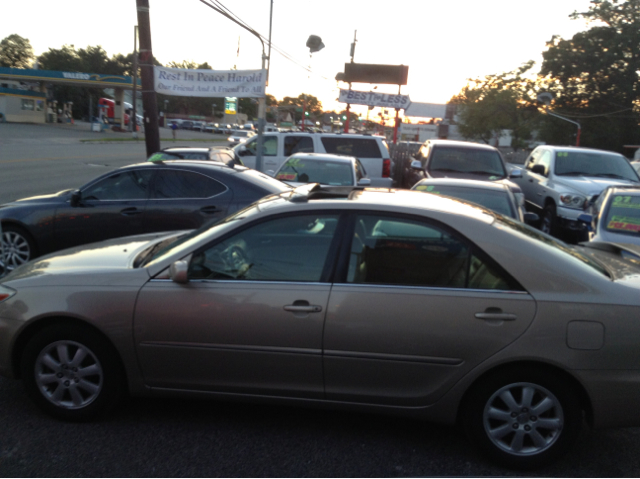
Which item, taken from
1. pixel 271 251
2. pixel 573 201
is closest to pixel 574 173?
pixel 573 201

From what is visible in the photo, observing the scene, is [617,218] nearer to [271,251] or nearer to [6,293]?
[271,251]

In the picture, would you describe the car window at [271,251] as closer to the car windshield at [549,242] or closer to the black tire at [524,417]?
the car windshield at [549,242]

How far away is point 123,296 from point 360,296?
1.52 meters

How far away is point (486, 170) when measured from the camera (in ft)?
40.5

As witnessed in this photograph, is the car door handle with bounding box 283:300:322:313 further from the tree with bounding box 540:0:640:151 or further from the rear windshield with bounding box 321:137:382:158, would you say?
the tree with bounding box 540:0:640:151

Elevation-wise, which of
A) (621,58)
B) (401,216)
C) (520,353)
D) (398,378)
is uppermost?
(621,58)

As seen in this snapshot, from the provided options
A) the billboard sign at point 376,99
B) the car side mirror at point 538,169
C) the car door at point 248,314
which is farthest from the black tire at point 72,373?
the billboard sign at point 376,99

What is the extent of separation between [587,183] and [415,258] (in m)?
9.05

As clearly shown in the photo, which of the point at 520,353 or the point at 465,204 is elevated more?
the point at 465,204

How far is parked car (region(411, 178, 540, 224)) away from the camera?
8.12m

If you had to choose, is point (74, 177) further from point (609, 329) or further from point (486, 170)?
point (609, 329)

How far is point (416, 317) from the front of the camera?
11.2ft

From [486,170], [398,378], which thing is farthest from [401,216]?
[486,170]

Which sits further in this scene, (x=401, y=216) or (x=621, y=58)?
(x=621, y=58)
